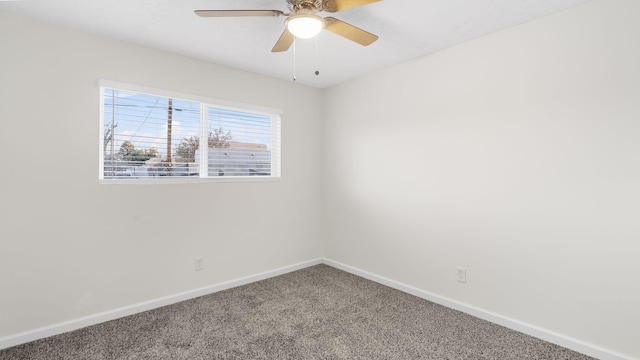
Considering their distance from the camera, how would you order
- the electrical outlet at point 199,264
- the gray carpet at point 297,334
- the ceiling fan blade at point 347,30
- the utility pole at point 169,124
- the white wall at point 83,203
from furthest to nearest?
the electrical outlet at point 199,264
the utility pole at point 169,124
the white wall at point 83,203
the gray carpet at point 297,334
the ceiling fan blade at point 347,30

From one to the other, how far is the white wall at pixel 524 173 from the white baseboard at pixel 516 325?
44 mm

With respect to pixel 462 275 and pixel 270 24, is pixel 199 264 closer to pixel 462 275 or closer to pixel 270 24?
pixel 270 24

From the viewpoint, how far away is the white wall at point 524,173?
1.98m

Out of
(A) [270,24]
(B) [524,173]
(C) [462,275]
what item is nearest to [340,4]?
(A) [270,24]

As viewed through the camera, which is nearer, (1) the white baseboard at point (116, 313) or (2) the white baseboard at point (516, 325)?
(2) the white baseboard at point (516, 325)

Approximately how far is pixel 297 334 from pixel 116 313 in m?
1.58

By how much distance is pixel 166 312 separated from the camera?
2738mm

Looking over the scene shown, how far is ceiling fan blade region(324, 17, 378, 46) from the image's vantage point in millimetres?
1836

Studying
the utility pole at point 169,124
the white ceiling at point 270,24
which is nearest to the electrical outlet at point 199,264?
the utility pole at point 169,124

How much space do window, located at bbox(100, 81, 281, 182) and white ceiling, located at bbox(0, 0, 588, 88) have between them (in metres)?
0.48

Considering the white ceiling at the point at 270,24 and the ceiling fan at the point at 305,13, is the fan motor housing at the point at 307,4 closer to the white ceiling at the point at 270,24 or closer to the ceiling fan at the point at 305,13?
the ceiling fan at the point at 305,13

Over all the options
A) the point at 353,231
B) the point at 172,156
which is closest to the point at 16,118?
the point at 172,156

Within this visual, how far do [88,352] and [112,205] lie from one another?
3.62ft

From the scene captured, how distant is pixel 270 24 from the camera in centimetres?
234
